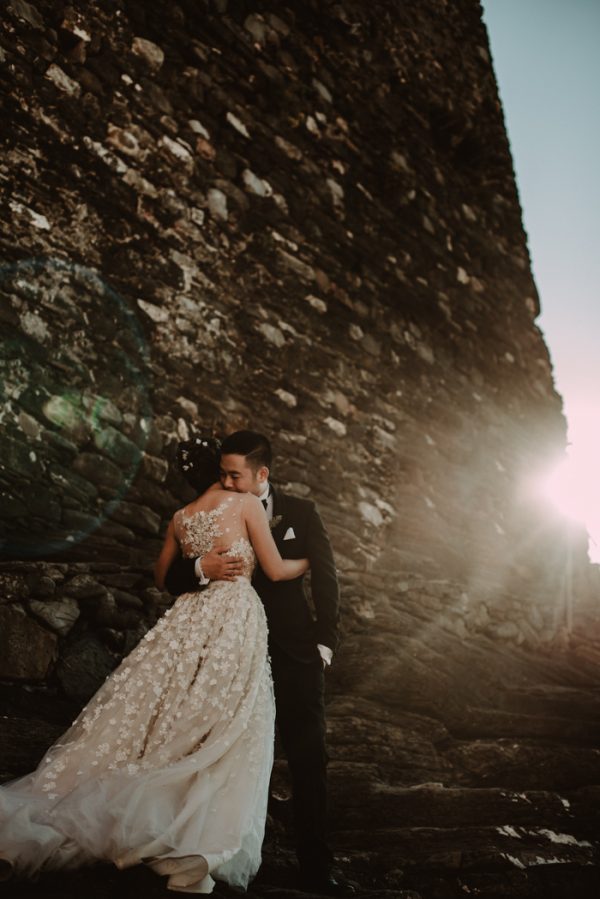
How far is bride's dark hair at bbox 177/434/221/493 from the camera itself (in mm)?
3336

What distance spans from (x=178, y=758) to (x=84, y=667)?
1.08 m

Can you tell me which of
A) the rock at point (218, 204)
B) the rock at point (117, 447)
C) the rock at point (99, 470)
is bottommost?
the rock at point (99, 470)

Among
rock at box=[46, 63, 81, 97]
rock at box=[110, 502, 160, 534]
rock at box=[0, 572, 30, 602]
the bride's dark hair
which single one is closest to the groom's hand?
the bride's dark hair

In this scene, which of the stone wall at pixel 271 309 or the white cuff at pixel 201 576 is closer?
the white cuff at pixel 201 576

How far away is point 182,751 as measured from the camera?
2289mm

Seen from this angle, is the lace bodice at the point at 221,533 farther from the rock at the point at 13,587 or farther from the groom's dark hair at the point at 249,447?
the rock at the point at 13,587

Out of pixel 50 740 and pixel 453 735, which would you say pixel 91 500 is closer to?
pixel 50 740

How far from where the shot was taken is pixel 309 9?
628 centimetres

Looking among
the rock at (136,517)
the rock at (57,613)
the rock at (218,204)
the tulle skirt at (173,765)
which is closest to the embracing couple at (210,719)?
the tulle skirt at (173,765)

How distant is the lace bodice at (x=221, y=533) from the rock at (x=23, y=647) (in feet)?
2.81

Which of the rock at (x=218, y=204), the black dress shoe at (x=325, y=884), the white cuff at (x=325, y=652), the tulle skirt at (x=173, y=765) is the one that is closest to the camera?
the tulle skirt at (x=173, y=765)

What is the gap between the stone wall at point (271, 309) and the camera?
12.9 feet

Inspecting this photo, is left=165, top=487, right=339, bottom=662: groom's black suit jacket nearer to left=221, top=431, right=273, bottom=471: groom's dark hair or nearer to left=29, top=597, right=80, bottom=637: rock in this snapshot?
left=221, top=431, right=273, bottom=471: groom's dark hair

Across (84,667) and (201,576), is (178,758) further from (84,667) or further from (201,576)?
(84,667)
